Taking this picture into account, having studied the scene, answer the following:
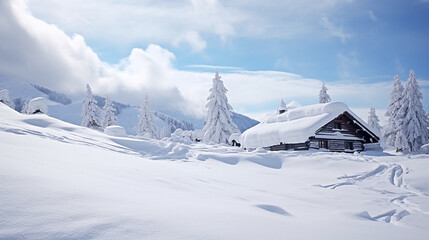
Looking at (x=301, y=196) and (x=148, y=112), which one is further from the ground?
(x=148, y=112)

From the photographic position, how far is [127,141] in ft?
50.7

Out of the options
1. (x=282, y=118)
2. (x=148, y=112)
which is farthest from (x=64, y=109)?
(x=282, y=118)

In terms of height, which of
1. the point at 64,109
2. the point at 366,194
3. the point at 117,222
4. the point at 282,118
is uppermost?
the point at 64,109

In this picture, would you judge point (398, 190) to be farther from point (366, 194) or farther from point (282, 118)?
point (282, 118)

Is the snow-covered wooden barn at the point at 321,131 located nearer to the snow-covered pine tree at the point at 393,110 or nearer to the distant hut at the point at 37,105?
the snow-covered pine tree at the point at 393,110

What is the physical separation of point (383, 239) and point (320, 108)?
19.3 metres

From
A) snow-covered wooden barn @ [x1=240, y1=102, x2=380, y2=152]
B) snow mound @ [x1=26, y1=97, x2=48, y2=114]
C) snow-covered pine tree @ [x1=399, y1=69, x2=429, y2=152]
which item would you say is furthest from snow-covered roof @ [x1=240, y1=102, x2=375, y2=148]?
snow mound @ [x1=26, y1=97, x2=48, y2=114]

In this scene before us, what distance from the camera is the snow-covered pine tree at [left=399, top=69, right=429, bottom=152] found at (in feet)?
102

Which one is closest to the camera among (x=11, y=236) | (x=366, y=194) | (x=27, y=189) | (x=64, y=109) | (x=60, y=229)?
(x=11, y=236)

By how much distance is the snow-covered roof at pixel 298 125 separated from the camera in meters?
19.5

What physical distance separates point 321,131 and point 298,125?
249 centimetres

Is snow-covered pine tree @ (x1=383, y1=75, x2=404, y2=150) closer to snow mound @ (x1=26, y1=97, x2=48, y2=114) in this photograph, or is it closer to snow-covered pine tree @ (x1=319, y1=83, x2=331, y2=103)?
snow-covered pine tree @ (x1=319, y1=83, x2=331, y2=103)

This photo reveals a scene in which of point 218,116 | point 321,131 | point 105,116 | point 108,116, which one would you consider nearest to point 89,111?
point 105,116

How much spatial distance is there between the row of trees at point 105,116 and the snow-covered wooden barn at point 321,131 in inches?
849
